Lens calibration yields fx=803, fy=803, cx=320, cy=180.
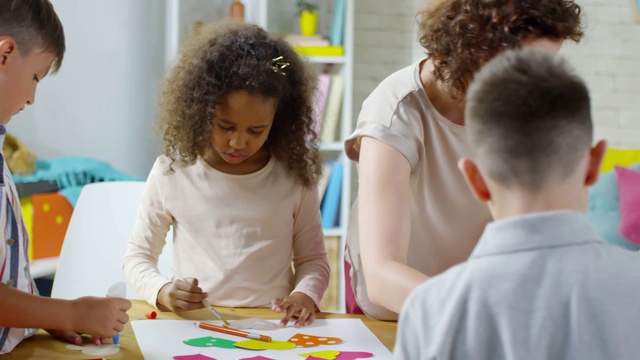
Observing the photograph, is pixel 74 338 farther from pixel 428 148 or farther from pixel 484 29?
pixel 484 29

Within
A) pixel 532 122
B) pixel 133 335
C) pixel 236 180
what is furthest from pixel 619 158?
pixel 532 122

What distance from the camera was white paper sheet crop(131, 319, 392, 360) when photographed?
123cm

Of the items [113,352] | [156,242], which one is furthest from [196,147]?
[113,352]

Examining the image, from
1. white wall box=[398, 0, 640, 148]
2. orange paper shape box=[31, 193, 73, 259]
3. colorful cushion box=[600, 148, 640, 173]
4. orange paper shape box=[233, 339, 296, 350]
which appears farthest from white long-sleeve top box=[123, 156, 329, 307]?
white wall box=[398, 0, 640, 148]

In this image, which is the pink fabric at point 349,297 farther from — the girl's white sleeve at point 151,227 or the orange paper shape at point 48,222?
the orange paper shape at point 48,222

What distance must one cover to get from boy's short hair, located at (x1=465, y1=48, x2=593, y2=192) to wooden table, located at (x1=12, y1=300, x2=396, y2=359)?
625mm

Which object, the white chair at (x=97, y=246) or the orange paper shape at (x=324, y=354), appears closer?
the orange paper shape at (x=324, y=354)

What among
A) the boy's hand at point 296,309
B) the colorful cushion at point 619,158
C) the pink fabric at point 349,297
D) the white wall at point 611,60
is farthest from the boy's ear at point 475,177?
the white wall at point 611,60

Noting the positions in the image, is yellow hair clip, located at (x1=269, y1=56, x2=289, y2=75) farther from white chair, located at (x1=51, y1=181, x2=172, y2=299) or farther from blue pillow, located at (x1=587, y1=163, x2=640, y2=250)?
blue pillow, located at (x1=587, y1=163, x2=640, y2=250)

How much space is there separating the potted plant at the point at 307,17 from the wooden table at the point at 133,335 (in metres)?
2.13

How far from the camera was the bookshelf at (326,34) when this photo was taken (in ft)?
11.3

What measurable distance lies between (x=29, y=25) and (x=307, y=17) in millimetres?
2334

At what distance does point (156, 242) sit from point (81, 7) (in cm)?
193

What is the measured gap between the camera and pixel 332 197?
348 centimetres
